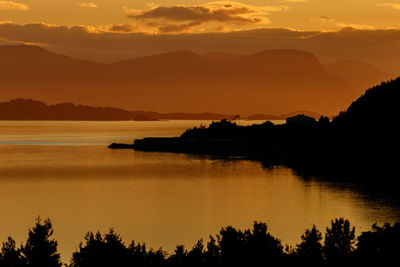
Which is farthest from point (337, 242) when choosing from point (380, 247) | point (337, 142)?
point (337, 142)

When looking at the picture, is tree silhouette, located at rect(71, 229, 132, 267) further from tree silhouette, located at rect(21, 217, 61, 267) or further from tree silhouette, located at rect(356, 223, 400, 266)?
tree silhouette, located at rect(356, 223, 400, 266)

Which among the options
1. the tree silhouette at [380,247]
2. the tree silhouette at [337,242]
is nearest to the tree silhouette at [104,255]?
the tree silhouette at [337,242]

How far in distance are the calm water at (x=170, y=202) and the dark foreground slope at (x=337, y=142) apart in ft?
48.3

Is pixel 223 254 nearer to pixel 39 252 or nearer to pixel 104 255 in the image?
pixel 104 255

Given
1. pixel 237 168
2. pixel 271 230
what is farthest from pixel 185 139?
pixel 271 230

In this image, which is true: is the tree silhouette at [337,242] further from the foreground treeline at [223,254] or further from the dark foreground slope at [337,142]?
the dark foreground slope at [337,142]

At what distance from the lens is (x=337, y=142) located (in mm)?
134750

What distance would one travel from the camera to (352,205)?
70.9m

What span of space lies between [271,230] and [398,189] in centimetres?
3544

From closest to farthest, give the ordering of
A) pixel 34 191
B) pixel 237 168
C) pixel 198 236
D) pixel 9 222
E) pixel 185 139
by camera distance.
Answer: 1. pixel 198 236
2. pixel 9 222
3. pixel 34 191
4. pixel 237 168
5. pixel 185 139

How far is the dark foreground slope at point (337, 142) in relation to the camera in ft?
399

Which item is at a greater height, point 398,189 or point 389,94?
point 389,94

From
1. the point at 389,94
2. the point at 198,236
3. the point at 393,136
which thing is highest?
the point at 389,94

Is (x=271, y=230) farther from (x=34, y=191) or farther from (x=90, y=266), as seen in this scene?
(x=34, y=191)
